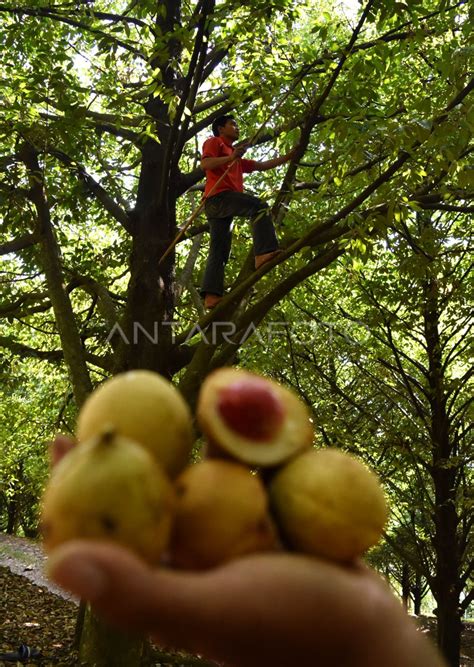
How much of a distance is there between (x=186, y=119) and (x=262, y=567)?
4.46 m

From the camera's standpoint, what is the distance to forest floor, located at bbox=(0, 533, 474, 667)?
18.8ft

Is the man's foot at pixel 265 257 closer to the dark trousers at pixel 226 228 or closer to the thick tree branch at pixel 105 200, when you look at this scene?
the dark trousers at pixel 226 228

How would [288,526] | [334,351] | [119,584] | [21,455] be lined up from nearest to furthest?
[119,584] → [288,526] → [334,351] → [21,455]

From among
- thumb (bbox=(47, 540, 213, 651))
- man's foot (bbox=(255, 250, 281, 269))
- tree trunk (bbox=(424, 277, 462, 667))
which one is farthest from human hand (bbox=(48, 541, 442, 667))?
tree trunk (bbox=(424, 277, 462, 667))

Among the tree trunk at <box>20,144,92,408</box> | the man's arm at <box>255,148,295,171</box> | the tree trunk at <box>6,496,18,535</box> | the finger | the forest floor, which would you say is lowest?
the forest floor

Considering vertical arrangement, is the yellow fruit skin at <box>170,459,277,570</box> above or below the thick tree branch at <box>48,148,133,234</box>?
below

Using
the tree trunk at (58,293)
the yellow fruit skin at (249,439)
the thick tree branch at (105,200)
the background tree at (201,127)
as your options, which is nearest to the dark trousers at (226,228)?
the background tree at (201,127)

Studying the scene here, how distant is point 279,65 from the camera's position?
205 inches

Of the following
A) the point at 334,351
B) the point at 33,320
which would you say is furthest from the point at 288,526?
the point at 33,320

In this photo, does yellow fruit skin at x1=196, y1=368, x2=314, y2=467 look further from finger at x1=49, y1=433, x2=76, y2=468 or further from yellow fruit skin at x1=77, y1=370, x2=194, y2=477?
finger at x1=49, y1=433, x2=76, y2=468

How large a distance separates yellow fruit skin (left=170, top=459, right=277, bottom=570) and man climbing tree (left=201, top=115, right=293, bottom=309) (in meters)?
3.49

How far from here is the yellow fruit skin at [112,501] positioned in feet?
2.79

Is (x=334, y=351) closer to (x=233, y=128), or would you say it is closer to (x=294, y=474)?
(x=233, y=128)

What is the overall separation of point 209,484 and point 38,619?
8.13 m
